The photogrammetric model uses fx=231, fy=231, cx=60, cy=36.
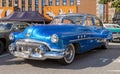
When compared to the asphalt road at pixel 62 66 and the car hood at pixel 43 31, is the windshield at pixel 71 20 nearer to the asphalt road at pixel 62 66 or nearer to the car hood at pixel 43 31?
the asphalt road at pixel 62 66

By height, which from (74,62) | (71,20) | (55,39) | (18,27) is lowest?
(74,62)

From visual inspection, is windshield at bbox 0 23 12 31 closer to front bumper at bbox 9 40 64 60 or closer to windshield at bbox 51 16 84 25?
windshield at bbox 51 16 84 25

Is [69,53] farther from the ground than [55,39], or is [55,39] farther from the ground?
[55,39]

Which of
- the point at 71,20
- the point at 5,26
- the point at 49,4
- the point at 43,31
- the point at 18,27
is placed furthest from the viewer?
the point at 49,4

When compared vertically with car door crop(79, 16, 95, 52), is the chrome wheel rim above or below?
below

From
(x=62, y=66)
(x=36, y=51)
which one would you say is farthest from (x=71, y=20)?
(x=36, y=51)

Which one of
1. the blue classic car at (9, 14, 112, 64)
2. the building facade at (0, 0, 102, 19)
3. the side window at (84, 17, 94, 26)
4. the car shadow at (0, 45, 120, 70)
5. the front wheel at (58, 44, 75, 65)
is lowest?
the car shadow at (0, 45, 120, 70)

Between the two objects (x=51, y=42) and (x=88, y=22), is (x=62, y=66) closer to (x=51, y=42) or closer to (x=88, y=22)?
(x=51, y=42)

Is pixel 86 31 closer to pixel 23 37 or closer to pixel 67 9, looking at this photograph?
pixel 23 37

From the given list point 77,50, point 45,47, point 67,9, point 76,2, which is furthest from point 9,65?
point 76,2

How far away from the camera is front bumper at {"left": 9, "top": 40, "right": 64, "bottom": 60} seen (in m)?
7.22

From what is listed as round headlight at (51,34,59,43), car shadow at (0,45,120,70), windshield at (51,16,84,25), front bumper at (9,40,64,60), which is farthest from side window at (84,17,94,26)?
front bumper at (9,40,64,60)

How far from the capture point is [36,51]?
739 cm

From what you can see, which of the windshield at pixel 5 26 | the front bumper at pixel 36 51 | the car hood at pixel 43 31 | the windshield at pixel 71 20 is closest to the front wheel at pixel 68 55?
the front bumper at pixel 36 51
